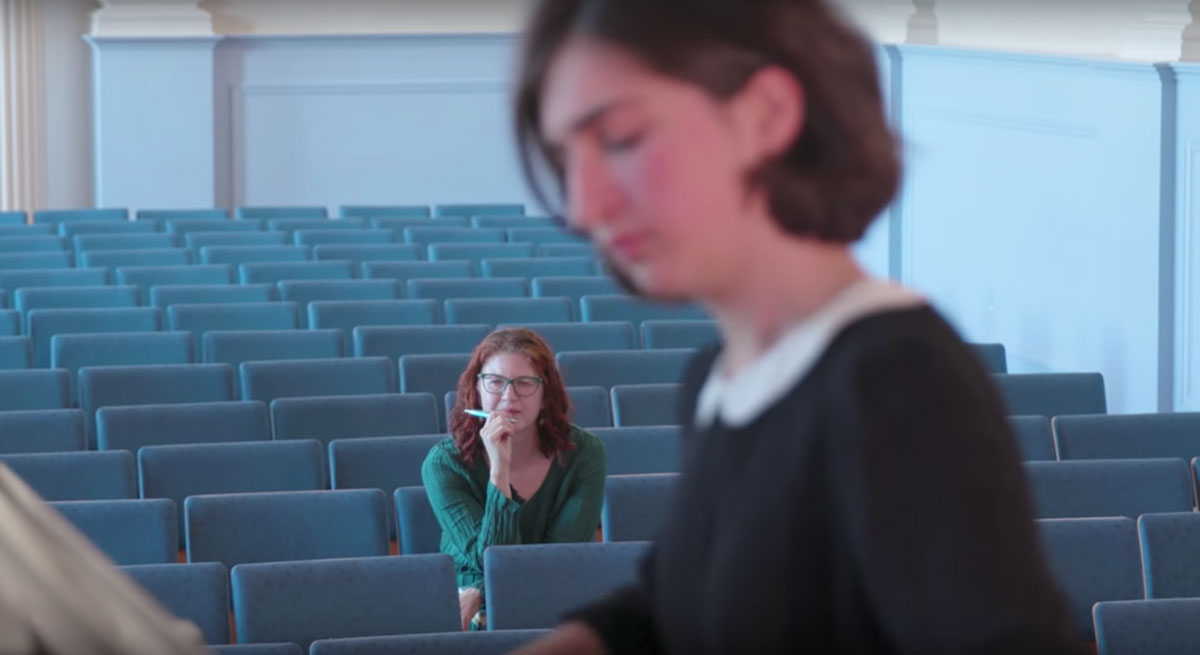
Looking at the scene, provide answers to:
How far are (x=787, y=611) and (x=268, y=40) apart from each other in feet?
41.9

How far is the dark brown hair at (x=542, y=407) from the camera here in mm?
4059

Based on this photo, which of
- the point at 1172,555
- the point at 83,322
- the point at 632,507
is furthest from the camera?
the point at 83,322

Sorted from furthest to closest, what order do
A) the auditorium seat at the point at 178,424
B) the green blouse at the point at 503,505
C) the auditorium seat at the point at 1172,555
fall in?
the auditorium seat at the point at 178,424 < the green blouse at the point at 503,505 < the auditorium seat at the point at 1172,555

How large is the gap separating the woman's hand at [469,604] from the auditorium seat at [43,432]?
1540 mm

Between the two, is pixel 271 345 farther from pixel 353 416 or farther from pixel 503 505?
pixel 503 505

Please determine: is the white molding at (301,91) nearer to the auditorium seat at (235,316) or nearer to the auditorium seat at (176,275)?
the auditorium seat at (176,275)

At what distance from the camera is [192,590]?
3.28 metres

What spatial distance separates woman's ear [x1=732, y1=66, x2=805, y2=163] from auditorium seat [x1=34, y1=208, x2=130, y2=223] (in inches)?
373

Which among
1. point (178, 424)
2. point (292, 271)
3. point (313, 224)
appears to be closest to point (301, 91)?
point (313, 224)

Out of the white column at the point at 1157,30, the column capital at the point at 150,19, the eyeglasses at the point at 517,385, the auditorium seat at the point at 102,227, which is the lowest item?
the eyeglasses at the point at 517,385

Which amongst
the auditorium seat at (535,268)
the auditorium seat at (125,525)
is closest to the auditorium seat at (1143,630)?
the auditorium seat at (125,525)

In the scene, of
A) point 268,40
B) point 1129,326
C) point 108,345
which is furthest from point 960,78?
point 268,40

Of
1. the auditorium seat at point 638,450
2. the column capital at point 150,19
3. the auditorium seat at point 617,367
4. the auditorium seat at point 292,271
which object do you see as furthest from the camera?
the column capital at point 150,19

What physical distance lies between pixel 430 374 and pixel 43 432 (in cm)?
133
